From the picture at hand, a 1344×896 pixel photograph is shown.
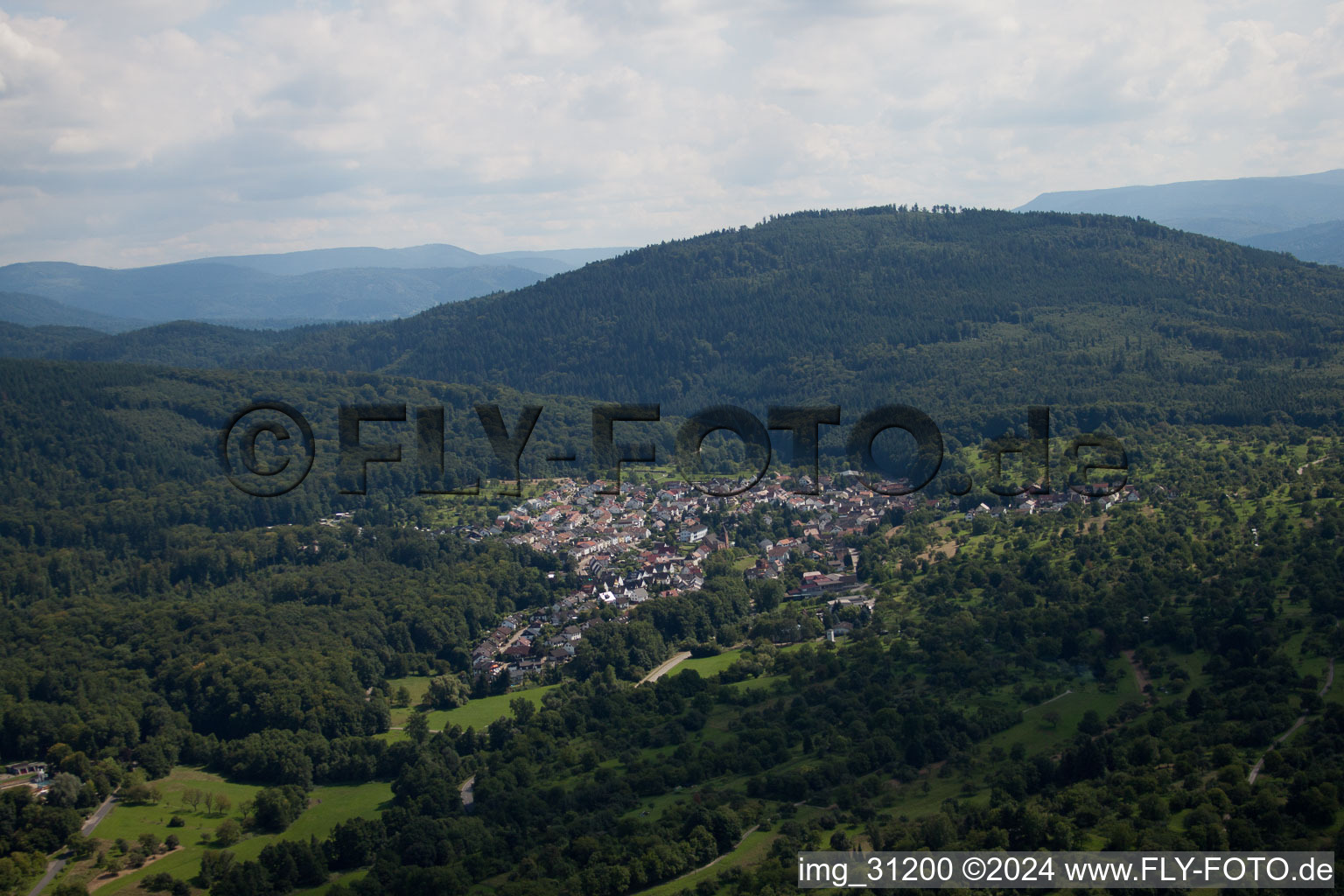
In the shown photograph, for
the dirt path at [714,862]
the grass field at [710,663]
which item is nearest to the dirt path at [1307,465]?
the grass field at [710,663]

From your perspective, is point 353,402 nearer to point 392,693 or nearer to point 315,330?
point 392,693

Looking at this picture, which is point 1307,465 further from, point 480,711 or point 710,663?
point 480,711

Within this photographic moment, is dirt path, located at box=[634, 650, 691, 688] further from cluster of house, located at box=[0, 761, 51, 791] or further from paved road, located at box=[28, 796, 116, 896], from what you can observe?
cluster of house, located at box=[0, 761, 51, 791]

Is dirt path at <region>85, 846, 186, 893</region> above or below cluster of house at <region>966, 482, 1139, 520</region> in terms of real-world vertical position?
below

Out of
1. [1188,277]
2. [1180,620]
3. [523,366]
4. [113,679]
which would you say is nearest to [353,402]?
[523,366]

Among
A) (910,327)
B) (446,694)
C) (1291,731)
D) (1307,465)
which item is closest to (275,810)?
(446,694)

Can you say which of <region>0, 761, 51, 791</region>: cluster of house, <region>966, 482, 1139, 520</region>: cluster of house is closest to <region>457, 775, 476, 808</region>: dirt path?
<region>0, 761, 51, 791</region>: cluster of house
